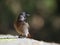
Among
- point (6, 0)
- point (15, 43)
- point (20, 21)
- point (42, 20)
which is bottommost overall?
point (15, 43)

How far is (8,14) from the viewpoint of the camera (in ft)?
15.9

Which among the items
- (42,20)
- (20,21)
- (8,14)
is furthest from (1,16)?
(20,21)

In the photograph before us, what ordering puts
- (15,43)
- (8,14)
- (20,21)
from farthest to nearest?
(8,14)
(20,21)
(15,43)

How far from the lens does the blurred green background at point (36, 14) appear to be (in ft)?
16.0

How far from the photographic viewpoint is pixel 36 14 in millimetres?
5066

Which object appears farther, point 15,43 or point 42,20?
point 42,20

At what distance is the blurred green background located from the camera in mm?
4863

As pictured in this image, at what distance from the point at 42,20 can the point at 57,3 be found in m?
0.37

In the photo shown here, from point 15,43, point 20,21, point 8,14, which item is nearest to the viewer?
point 15,43

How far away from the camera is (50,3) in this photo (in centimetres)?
491

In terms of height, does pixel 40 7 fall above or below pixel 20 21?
above

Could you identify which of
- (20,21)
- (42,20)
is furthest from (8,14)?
(20,21)

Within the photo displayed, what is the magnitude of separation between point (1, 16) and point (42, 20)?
2.22 feet

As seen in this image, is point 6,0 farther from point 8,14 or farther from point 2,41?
point 2,41
